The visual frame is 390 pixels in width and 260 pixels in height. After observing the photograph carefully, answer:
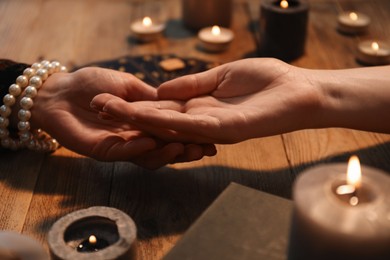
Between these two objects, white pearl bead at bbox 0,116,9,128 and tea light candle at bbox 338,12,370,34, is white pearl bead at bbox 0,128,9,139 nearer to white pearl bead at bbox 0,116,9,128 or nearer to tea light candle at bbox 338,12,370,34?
white pearl bead at bbox 0,116,9,128

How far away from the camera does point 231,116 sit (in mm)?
899

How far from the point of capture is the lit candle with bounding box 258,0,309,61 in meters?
1.37

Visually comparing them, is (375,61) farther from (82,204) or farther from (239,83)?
(82,204)

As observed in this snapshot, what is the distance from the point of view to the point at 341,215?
0.52 m

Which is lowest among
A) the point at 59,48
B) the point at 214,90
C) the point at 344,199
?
the point at 59,48

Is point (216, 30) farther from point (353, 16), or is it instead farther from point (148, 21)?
point (353, 16)

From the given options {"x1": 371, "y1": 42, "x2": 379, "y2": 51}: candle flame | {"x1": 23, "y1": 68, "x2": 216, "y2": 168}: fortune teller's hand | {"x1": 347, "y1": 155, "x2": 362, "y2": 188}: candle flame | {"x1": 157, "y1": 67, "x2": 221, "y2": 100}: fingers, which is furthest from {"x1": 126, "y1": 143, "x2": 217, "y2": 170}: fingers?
{"x1": 371, "y1": 42, "x2": 379, "y2": 51}: candle flame

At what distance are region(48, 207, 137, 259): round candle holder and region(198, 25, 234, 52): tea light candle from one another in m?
0.81

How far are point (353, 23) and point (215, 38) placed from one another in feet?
1.33

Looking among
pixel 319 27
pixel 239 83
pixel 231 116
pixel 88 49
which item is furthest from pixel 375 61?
pixel 88 49

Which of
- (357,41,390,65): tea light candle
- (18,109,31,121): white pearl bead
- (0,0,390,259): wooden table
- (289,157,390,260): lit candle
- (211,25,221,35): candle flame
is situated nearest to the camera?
(289,157,390,260): lit candle

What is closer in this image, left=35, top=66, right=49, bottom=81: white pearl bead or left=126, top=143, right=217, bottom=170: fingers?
left=126, top=143, right=217, bottom=170: fingers

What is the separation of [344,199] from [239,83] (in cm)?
50

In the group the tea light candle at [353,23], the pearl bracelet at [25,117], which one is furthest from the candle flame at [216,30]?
the pearl bracelet at [25,117]
